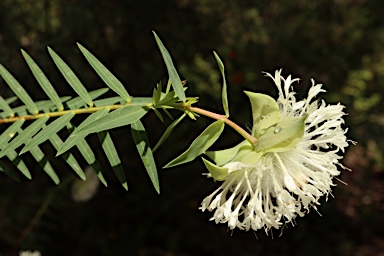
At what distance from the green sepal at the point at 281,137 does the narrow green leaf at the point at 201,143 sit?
7 centimetres

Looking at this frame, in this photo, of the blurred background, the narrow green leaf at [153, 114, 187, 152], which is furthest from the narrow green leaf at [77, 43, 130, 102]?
the blurred background

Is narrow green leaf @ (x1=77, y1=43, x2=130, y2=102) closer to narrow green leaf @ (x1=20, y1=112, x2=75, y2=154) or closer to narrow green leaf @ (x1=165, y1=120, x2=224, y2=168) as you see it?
narrow green leaf @ (x1=20, y1=112, x2=75, y2=154)

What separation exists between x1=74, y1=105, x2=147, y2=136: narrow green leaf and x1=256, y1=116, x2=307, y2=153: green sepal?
19 cm

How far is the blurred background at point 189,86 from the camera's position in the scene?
221cm

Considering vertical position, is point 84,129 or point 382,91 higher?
point 382,91

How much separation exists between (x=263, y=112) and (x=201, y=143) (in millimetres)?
123

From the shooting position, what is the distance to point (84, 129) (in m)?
0.76

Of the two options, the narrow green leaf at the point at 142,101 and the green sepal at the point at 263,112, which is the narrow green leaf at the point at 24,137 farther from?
the green sepal at the point at 263,112

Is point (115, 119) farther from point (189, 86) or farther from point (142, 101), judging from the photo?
point (189, 86)

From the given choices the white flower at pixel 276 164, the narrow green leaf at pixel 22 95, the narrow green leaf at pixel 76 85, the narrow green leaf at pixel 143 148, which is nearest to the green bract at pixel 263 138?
the white flower at pixel 276 164

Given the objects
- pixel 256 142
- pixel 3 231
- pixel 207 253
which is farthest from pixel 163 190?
pixel 256 142

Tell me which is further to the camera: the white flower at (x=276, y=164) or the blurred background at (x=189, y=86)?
the blurred background at (x=189, y=86)

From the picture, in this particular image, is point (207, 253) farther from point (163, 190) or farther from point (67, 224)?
point (67, 224)

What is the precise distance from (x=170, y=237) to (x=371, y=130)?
1.16 meters
